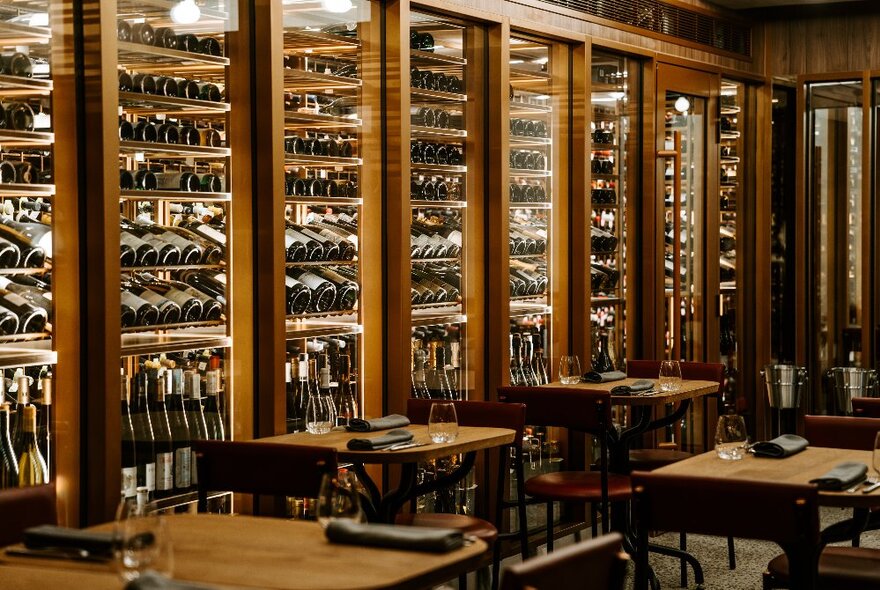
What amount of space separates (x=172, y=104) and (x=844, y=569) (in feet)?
9.17

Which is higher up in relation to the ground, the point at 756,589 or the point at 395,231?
the point at 395,231

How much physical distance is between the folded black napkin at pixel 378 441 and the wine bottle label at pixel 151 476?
0.84 meters

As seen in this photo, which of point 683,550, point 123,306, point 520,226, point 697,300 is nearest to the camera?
point 123,306

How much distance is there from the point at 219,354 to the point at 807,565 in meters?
2.42

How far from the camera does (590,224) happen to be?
6863mm

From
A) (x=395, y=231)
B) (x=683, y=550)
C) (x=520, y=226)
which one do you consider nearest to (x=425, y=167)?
(x=395, y=231)

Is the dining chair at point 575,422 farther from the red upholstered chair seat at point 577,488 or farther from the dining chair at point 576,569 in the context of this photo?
the dining chair at point 576,569

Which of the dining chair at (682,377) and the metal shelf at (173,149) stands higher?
the metal shelf at (173,149)

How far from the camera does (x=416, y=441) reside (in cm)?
421

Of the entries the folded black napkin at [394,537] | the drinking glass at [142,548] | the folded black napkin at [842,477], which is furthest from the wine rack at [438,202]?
the drinking glass at [142,548]

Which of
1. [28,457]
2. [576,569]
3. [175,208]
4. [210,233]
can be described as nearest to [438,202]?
[210,233]

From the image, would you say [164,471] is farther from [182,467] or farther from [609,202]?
[609,202]

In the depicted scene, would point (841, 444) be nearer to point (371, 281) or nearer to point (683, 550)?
point (683, 550)

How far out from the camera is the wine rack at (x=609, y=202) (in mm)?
7078
